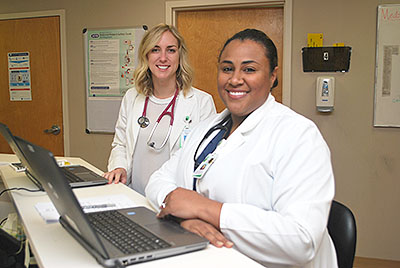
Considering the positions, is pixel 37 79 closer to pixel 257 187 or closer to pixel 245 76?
pixel 245 76

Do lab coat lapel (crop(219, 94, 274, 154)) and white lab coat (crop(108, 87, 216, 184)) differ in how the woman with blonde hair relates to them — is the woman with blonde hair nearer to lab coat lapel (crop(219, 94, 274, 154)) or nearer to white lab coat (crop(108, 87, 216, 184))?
white lab coat (crop(108, 87, 216, 184))

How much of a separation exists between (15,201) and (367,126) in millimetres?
2488

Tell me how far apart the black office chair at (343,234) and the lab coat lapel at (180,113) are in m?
0.94

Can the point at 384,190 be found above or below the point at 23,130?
below

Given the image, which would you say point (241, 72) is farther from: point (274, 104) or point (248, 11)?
point (248, 11)

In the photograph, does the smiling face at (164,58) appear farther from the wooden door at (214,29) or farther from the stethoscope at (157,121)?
the wooden door at (214,29)

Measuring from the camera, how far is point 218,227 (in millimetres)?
1132

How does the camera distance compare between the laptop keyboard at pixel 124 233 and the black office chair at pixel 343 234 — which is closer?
the laptop keyboard at pixel 124 233

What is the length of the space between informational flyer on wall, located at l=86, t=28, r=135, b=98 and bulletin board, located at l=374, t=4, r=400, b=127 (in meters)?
2.00

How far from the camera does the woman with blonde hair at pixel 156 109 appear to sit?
2113mm

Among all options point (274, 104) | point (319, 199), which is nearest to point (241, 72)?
point (274, 104)

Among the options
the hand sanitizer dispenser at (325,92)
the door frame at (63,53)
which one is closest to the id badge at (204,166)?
the hand sanitizer dispenser at (325,92)

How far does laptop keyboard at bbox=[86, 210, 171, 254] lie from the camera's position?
99 cm

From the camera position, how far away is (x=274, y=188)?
119 centimetres
